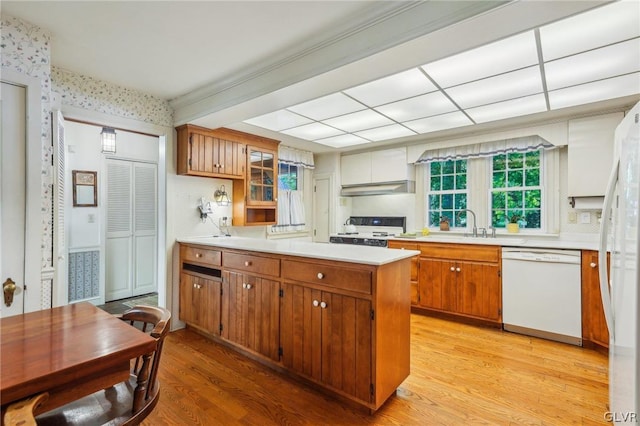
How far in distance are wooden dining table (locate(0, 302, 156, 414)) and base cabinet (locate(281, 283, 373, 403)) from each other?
1.18 m

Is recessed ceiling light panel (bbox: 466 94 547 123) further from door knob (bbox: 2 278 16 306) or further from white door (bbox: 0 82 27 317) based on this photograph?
door knob (bbox: 2 278 16 306)

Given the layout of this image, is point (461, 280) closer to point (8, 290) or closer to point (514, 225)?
point (514, 225)

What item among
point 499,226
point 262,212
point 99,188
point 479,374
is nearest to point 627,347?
point 479,374

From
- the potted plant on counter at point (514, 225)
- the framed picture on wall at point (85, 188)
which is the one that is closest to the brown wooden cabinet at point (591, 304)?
the potted plant on counter at point (514, 225)

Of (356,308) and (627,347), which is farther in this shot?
(356,308)

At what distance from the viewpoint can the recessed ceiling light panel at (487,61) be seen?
201 cm

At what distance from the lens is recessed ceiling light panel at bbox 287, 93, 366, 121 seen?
2883 mm

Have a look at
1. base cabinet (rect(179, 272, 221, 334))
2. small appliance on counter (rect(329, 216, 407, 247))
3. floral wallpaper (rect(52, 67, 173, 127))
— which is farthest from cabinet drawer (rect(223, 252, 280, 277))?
small appliance on counter (rect(329, 216, 407, 247))

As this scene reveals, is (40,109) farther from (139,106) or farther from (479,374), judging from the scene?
(479,374)

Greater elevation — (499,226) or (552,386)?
(499,226)

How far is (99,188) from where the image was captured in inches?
165

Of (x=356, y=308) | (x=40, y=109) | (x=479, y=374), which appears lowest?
(x=479, y=374)

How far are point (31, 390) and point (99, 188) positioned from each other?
13.0 ft

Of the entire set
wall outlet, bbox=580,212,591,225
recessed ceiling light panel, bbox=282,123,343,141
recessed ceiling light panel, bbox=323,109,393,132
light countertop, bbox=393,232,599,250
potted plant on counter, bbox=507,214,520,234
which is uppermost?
recessed ceiling light panel, bbox=323,109,393,132
